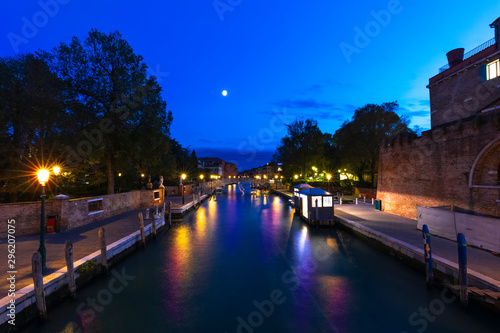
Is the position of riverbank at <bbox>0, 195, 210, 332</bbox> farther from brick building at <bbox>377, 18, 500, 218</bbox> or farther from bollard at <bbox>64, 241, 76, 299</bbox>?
brick building at <bbox>377, 18, 500, 218</bbox>

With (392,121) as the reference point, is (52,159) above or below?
below

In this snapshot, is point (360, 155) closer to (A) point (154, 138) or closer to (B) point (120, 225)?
(A) point (154, 138)

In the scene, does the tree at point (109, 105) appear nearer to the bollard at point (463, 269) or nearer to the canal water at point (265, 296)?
the canal water at point (265, 296)

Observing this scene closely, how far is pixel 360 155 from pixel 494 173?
24710 millimetres

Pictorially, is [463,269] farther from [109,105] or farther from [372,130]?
[372,130]

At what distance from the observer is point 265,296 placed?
7809mm

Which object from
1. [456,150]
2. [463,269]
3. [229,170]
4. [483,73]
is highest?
[483,73]

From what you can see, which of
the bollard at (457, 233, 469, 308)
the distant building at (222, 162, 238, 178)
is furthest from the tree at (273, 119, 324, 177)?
the distant building at (222, 162, 238, 178)

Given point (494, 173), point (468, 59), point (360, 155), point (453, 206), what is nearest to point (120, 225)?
point (453, 206)

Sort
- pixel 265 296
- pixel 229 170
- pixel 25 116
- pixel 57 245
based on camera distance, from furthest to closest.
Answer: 1. pixel 229 170
2. pixel 25 116
3. pixel 57 245
4. pixel 265 296

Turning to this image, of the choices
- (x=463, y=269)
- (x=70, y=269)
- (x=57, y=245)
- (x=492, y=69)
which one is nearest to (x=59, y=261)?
(x=70, y=269)

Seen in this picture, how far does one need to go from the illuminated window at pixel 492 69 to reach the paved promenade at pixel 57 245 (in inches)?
987

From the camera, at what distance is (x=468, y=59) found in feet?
65.2

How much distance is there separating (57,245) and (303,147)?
42.9 meters
